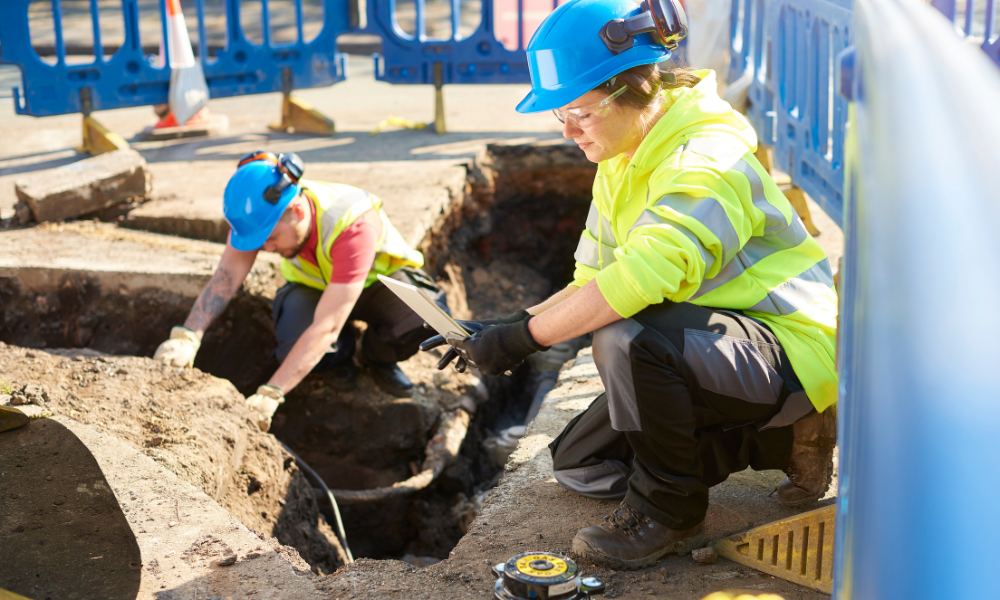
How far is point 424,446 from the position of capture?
384 centimetres

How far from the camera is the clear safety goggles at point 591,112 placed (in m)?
1.90

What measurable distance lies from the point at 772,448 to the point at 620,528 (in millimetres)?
410

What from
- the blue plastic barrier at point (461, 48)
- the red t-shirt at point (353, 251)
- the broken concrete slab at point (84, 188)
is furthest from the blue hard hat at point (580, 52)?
the blue plastic barrier at point (461, 48)

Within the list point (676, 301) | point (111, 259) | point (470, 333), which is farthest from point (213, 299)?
point (676, 301)

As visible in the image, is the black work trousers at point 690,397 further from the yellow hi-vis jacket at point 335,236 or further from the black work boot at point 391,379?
the black work boot at point 391,379

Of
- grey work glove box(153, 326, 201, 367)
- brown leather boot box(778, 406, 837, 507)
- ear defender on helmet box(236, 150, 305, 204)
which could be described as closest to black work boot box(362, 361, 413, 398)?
grey work glove box(153, 326, 201, 367)

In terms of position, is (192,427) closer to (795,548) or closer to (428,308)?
(428,308)

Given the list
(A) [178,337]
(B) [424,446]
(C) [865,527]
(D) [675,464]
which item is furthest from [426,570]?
(B) [424,446]

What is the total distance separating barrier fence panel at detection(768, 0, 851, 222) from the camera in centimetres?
345

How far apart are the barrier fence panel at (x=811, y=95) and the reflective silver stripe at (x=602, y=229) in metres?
1.62

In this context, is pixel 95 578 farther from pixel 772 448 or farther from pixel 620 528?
pixel 772 448

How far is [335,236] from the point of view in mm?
3121

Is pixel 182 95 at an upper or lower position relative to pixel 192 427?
upper

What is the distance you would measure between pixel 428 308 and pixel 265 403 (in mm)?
1181
